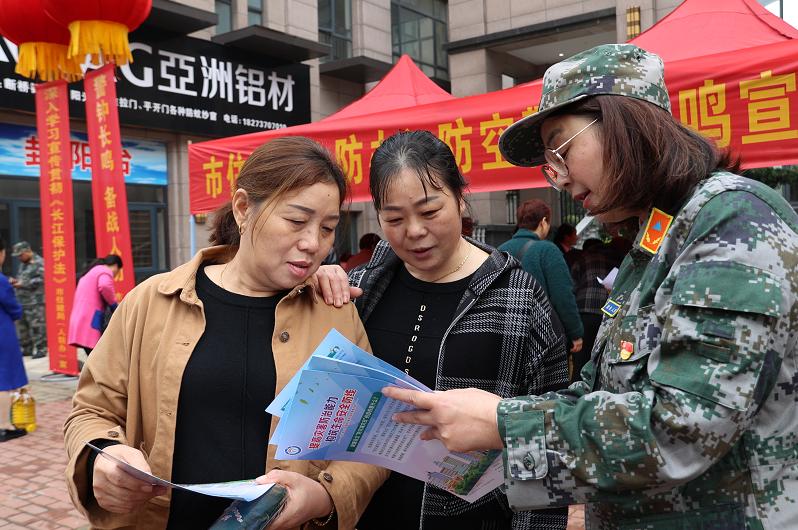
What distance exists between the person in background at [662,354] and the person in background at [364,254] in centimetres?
439

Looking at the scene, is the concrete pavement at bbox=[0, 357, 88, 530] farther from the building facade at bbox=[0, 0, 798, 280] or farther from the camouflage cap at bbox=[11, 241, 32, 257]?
the building facade at bbox=[0, 0, 798, 280]

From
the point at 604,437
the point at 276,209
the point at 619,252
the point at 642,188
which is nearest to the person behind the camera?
the point at 604,437

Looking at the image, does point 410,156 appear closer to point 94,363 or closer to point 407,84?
point 94,363

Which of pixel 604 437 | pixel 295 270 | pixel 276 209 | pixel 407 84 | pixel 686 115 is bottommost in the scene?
pixel 604 437

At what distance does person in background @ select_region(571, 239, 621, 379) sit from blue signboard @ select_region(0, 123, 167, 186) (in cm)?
701

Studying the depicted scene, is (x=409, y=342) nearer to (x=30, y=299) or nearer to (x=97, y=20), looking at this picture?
(x=97, y=20)

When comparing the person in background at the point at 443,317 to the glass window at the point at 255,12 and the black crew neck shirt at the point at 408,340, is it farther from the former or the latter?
the glass window at the point at 255,12

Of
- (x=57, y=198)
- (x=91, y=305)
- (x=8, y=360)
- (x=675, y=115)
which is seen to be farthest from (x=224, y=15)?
(x=675, y=115)

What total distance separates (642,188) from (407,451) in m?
0.67

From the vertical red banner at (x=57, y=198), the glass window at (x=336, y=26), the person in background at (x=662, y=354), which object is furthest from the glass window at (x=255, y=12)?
the person in background at (x=662, y=354)

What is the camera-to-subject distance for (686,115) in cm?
345

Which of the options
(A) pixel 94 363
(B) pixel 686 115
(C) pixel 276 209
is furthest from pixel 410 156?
(B) pixel 686 115

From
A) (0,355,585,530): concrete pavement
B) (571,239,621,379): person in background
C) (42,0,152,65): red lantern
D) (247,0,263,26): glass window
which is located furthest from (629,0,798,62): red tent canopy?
(247,0,263,26): glass window

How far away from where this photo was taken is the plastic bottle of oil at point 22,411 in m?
5.59
